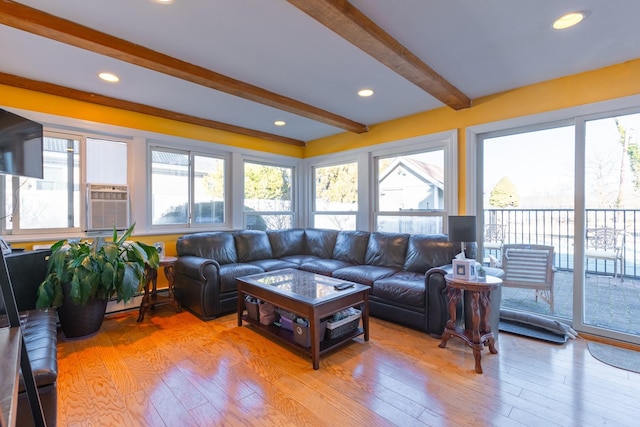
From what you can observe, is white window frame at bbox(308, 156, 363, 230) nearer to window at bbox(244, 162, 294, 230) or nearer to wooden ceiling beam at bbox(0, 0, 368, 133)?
window at bbox(244, 162, 294, 230)

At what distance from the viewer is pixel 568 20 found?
196cm

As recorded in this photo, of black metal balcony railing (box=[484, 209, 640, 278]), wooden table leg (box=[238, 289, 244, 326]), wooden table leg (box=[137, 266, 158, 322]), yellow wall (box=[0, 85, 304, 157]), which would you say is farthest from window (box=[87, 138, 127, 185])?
black metal balcony railing (box=[484, 209, 640, 278])

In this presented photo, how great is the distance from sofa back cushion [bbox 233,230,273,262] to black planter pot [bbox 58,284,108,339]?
1.71 metres

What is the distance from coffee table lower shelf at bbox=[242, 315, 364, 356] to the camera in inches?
93.0

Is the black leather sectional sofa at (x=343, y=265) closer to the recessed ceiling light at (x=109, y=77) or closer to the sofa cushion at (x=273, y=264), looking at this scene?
the sofa cushion at (x=273, y=264)

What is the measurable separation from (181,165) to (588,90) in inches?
184

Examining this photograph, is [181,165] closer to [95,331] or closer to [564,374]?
[95,331]

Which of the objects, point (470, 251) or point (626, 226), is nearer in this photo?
point (626, 226)

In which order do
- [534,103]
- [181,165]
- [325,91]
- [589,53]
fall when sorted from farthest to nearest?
[181,165]
[325,91]
[534,103]
[589,53]

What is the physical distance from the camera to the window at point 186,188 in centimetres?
389

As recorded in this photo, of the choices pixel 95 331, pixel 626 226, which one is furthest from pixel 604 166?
pixel 95 331

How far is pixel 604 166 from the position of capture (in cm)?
270

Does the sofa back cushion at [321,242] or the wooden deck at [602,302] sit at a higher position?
the sofa back cushion at [321,242]

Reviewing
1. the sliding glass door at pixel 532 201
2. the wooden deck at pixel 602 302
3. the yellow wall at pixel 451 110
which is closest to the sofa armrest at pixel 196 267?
the yellow wall at pixel 451 110
